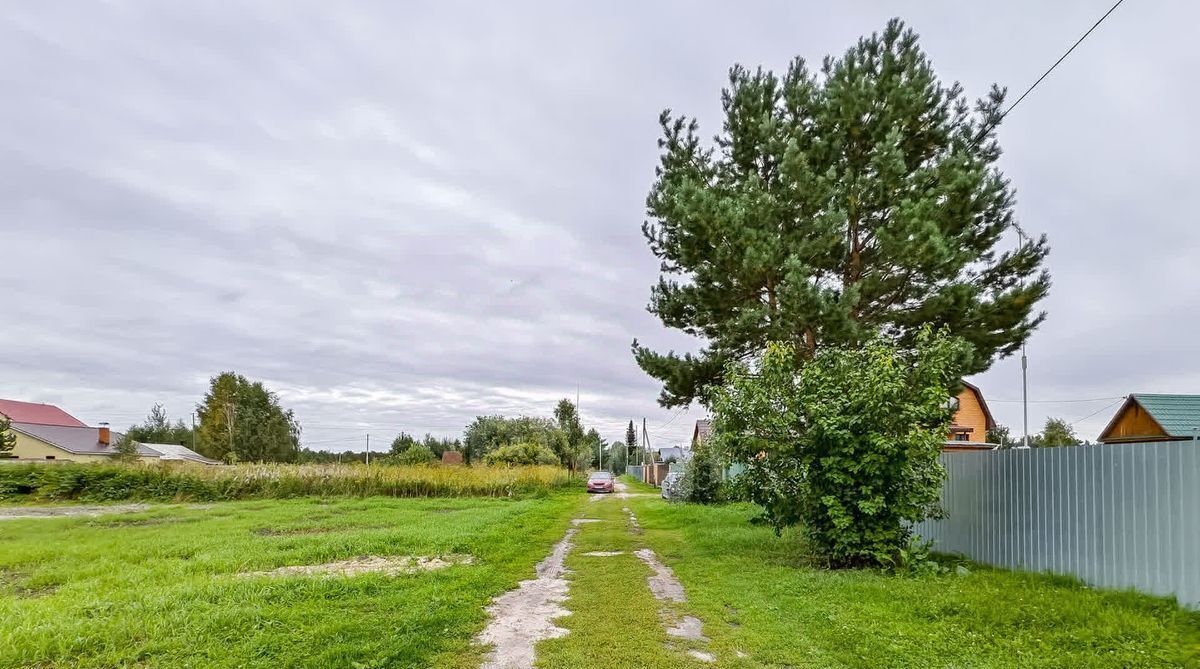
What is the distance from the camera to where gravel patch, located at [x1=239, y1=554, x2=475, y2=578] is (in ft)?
25.5

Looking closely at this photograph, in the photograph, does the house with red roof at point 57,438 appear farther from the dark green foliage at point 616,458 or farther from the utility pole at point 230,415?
the dark green foliage at point 616,458

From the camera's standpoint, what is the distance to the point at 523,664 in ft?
15.1

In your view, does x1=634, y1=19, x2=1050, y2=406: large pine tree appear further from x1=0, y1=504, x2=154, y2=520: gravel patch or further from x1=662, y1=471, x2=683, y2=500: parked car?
x1=0, y1=504, x2=154, y2=520: gravel patch

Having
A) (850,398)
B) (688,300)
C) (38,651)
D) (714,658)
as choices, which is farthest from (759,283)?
(38,651)

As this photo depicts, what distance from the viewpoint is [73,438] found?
5062 centimetres

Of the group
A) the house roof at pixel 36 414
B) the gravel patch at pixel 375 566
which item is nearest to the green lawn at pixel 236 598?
the gravel patch at pixel 375 566

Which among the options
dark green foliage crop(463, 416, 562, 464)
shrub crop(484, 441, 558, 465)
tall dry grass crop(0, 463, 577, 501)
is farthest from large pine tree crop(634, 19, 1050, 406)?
dark green foliage crop(463, 416, 562, 464)

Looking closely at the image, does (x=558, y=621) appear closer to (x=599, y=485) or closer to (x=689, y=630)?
(x=689, y=630)

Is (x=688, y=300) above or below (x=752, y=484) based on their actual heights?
above

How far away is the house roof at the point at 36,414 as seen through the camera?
5288 centimetres

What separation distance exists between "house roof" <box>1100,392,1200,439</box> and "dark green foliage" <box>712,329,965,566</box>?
45.1 feet

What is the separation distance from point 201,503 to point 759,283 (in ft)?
66.8

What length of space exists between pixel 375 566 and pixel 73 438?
192 feet

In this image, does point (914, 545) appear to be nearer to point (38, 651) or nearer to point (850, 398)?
point (850, 398)
